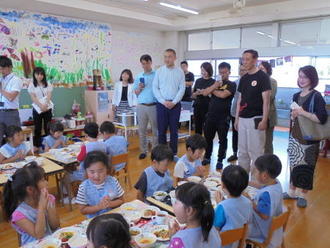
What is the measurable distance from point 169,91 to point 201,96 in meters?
0.90

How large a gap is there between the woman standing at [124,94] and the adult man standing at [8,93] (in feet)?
7.10

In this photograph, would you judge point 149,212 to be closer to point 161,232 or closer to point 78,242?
point 161,232

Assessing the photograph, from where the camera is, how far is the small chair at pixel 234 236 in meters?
1.45

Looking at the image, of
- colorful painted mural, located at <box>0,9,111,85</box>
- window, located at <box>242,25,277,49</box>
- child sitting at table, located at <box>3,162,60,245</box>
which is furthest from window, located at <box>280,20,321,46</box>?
child sitting at table, located at <box>3,162,60,245</box>

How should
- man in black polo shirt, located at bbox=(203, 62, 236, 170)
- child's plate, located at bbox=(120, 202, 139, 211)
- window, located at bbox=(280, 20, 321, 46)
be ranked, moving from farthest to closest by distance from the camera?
window, located at bbox=(280, 20, 321, 46) → man in black polo shirt, located at bbox=(203, 62, 236, 170) → child's plate, located at bbox=(120, 202, 139, 211)

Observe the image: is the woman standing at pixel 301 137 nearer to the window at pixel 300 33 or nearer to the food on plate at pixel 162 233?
the food on plate at pixel 162 233

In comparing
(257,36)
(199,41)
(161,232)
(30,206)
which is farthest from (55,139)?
(199,41)

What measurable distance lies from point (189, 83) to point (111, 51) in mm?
2099

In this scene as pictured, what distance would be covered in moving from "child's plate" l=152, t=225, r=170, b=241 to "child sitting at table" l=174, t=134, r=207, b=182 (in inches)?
35.5

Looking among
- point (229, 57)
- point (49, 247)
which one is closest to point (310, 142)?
point (49, 247)

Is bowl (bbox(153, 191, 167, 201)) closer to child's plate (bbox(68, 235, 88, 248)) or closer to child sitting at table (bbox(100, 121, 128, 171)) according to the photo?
child's plate (bbox(68, 235, 88, 248))

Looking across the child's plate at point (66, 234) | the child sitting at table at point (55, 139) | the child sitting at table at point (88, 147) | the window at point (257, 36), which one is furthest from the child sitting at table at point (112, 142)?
the window at point (257, 36)

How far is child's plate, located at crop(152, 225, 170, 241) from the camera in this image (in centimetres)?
148

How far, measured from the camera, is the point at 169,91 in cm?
Answer: 433
